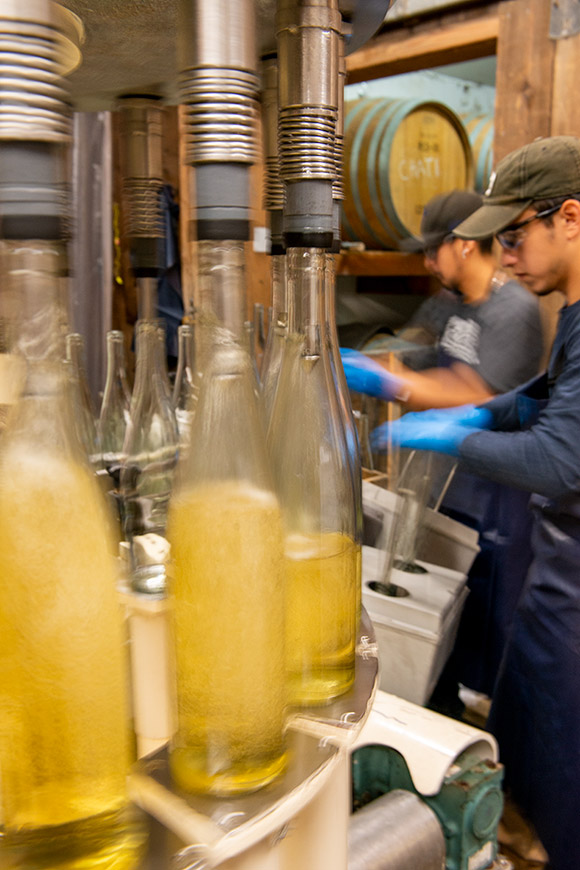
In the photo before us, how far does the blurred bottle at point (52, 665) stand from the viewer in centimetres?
33

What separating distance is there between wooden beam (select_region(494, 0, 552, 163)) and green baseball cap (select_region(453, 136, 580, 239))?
0.27 m

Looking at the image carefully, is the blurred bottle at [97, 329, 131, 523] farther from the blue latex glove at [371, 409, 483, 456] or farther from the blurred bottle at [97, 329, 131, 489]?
the blue latex glove at [371, 409, 483, 456]

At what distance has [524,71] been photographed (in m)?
1.96

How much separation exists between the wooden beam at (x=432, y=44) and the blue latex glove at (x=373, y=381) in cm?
87

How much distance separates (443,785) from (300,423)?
88cm

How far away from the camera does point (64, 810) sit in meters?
0.33

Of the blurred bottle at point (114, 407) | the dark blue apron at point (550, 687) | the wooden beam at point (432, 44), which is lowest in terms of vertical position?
the dark blue apron at point (550, 687)

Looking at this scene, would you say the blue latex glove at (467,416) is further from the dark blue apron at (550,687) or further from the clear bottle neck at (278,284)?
the clear bottle neck at (278,284)

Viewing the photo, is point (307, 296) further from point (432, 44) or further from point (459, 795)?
point (432, 44)

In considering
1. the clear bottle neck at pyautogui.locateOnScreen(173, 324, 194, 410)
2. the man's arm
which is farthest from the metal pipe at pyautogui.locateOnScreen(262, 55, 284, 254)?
the man's arm

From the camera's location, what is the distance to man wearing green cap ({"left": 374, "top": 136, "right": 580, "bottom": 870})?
1.55 metres

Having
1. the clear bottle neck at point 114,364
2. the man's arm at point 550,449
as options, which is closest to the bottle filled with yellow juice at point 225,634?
the clear bottle neck at point 114,364

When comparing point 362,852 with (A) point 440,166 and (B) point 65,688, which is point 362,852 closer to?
(B) point 65,688

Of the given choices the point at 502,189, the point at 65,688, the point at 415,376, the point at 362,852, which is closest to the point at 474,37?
the point at 502,189
